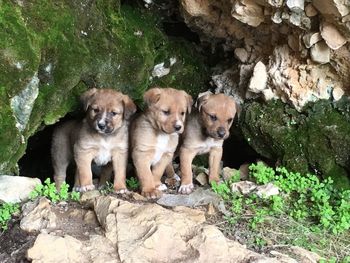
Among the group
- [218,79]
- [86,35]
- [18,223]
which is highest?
[86,35]

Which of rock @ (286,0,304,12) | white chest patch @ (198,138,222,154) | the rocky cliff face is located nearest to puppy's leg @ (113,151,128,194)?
white chest patch @ (198,138,222,154)

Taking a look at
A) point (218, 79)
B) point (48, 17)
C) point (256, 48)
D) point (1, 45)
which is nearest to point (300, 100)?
point (256, 48)

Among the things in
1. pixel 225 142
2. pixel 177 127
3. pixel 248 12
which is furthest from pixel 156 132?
pixel 225 142

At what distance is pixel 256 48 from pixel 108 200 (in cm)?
307

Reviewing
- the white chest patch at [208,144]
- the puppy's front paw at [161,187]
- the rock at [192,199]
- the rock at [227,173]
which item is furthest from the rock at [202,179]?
the rock at [192,199]

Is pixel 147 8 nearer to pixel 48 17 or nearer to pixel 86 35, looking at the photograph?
pixel 86 35

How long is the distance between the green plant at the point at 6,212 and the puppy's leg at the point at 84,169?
108cm

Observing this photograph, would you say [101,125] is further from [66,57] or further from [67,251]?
[67,251]

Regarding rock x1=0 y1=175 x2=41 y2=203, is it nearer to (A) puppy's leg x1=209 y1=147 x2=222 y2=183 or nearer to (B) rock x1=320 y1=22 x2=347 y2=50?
(A) puppy's leg x1=209 y1=147 x2=222 y2=183

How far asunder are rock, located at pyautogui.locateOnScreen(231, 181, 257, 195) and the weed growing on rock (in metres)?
0.06

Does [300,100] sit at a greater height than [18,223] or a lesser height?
greater

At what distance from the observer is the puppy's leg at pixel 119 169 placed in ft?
20.8

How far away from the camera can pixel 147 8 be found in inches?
292

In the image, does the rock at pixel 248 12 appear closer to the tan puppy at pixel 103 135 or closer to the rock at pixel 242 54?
the rock at pixel 242 54
